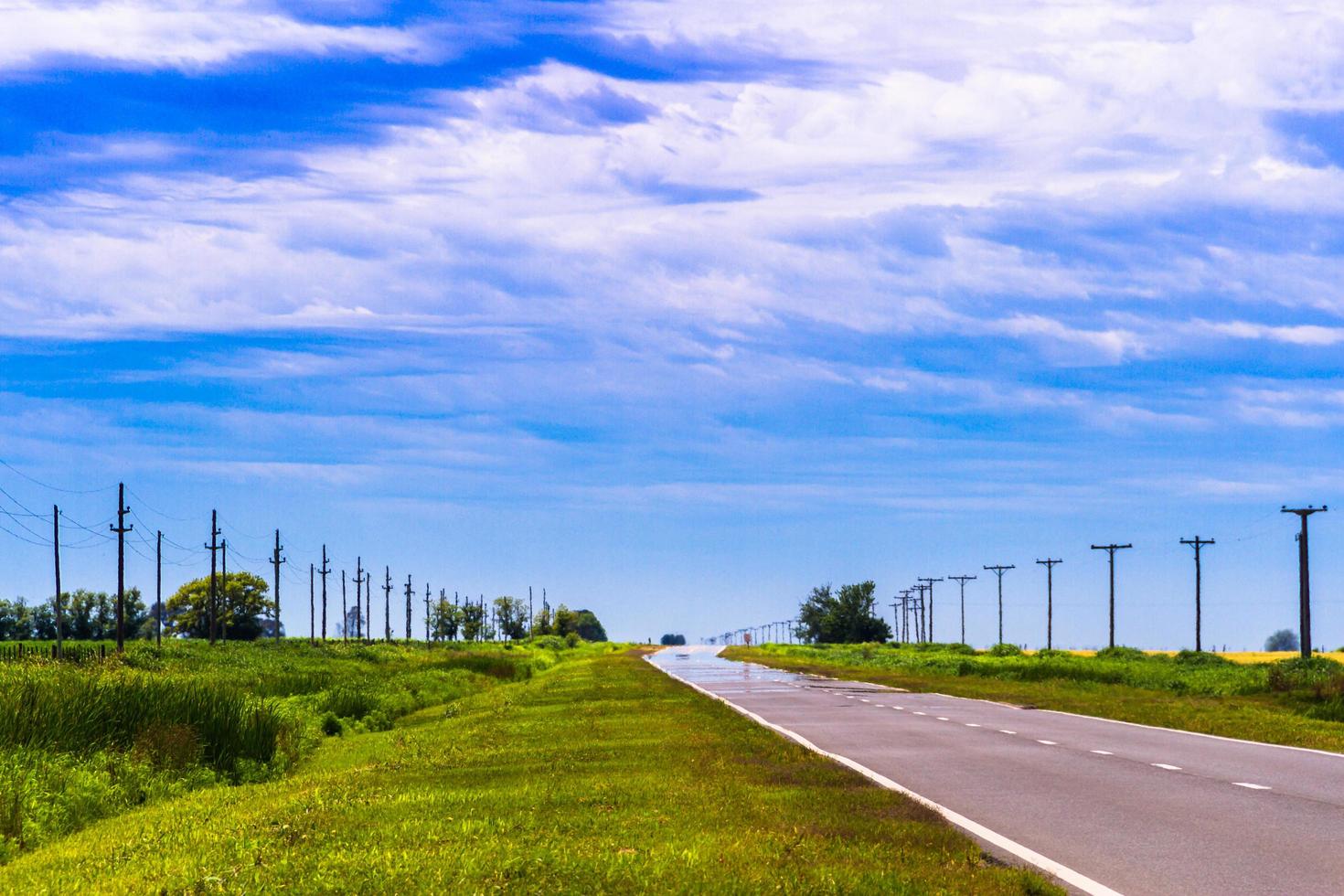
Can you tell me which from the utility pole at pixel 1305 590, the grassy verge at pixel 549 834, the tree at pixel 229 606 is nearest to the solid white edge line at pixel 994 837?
the grassy verge at pixel 549 834

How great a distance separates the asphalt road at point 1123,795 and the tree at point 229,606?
163044 millimetres

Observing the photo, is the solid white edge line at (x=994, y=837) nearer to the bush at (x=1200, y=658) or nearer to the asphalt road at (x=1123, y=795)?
the asphalt road at (x=1123, y=795)

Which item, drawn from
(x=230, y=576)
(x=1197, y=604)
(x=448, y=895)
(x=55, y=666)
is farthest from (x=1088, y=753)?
(x=230, y=576)

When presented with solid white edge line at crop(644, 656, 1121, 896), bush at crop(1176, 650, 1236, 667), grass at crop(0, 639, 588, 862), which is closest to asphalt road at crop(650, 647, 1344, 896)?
solid white edge line at crop(644, 656, 1121, 896)

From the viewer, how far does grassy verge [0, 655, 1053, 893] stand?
32.8ft

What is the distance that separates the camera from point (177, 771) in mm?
21328

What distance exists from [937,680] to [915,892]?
48735mm

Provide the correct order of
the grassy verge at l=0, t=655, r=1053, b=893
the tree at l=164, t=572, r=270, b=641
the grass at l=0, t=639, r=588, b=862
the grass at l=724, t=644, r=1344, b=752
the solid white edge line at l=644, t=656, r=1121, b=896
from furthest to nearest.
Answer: the tree at l=164, t=572, r=270, b=641 < the grass at l=724, t=644, r=1344, b=752 < the grass at l=0, t=639, r=588, b=862 < the solid white edge line at l=644, t=656, r=1121, b=896 < the grassy verge at l=0, t=655, r=1053, b=893

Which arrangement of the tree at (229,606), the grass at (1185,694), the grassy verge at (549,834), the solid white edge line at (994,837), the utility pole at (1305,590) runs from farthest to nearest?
the tree at (229,606) < the utility pole at (1305,590) < the grass at (1185,694) < the solid white edge line at (994,837) < the grassy verge at (549,834)

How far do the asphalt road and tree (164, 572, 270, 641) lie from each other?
535ft

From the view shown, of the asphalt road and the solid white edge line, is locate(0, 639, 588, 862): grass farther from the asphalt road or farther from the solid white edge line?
the asphalt road

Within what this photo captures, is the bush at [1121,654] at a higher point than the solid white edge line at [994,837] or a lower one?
lower

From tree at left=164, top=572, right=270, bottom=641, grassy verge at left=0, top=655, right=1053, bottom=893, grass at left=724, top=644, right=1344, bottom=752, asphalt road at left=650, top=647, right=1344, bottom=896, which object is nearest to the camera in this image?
grassy verge at left=0, top=655, right=1053, bottom=893

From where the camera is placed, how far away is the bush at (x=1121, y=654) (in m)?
96.4
